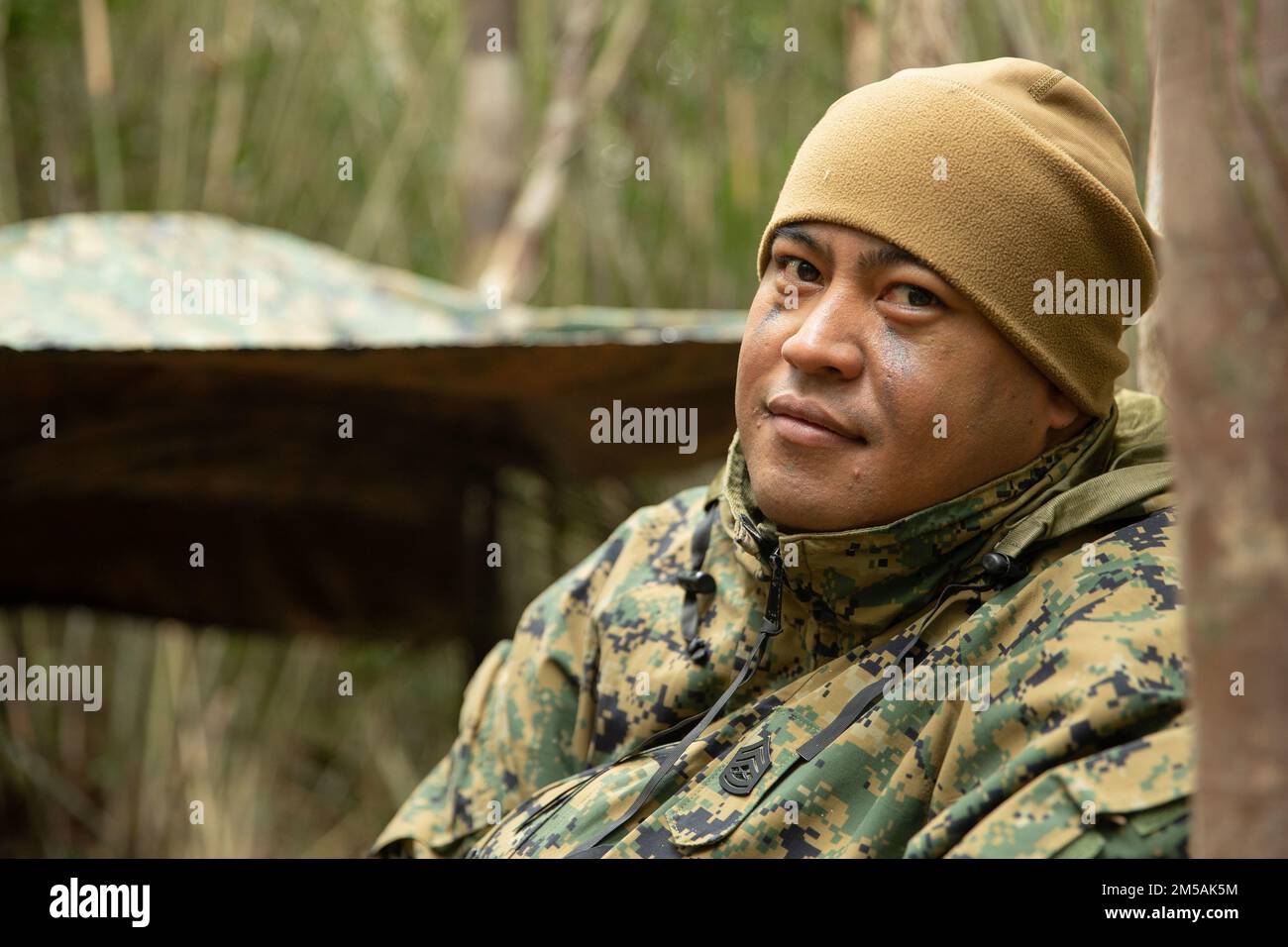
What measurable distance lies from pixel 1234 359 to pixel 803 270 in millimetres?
720

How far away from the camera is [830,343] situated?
4.11 ft

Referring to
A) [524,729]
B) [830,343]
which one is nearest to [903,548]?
[830,343]

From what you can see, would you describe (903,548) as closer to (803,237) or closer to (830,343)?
(830,343)

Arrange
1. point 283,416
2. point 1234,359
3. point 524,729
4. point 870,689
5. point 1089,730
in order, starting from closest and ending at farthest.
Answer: point 1234,359 < point 1089,730 < point 870,689 < point 524,729 < point 283,416

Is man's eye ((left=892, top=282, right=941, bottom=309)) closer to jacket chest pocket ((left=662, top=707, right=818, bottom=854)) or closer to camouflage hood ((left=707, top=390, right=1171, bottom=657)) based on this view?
camouflage hood ((left=707, top=390, right=1171, bottom=657))

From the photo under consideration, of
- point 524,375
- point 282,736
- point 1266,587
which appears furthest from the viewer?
point 282,736

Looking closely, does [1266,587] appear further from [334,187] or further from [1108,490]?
[334,187]

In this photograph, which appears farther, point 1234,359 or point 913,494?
point 913,494

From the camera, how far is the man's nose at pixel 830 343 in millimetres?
1251

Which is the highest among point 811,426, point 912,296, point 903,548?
point 912,296

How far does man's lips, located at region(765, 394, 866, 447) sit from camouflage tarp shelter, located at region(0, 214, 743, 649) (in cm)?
89

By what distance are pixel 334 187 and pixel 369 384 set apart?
1.84 m

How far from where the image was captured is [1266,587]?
25.0 inches
